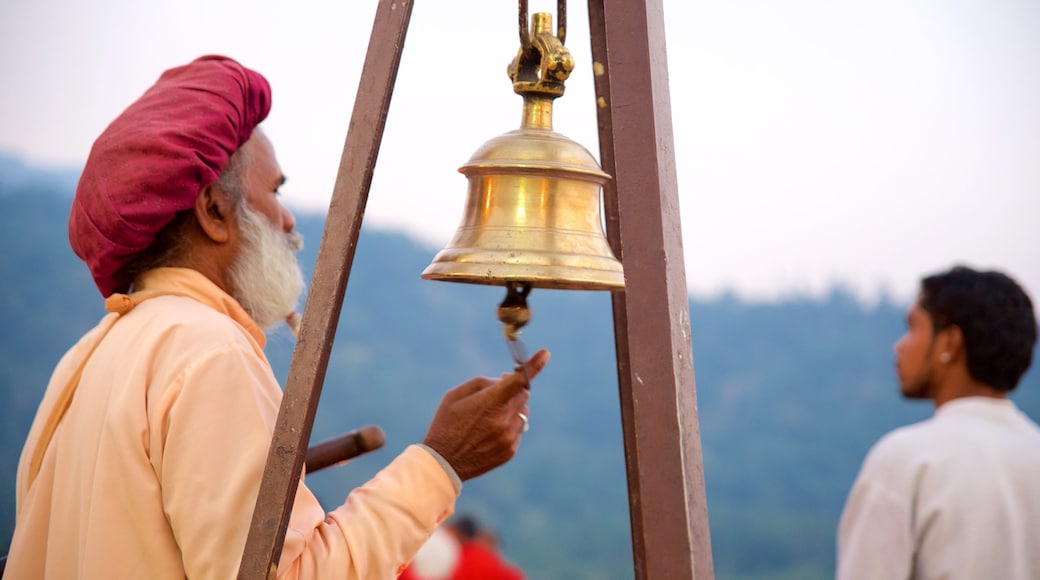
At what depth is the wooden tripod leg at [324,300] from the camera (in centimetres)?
164

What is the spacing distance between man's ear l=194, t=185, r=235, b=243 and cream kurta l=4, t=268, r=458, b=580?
28cm

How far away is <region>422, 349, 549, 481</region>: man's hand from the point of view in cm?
190

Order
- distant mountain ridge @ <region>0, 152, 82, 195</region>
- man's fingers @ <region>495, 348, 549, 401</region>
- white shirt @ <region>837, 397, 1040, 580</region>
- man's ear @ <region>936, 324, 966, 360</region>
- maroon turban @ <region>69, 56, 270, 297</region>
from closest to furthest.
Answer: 1. man's fingers @ <region>495, 348, 549, 401</region>
2. maroon turban @ <region>69, 56, 270, 297</region>
3. white shirt @ <region>837, 397, 1040, 580</region>
4. man's ear @ <region>936, 324, 966, 360</region>
5. distant mountain ridge @ <region>0, 152, 82, 195</region>

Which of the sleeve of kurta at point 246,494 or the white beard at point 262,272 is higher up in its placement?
the white beard at point 262,272

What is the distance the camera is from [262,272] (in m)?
2.28

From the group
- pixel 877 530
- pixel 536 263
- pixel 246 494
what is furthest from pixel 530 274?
pixel 877 530

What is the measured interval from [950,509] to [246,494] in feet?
6.73

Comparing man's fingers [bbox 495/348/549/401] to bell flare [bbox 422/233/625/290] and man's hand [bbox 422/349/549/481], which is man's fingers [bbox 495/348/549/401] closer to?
man's hand [bbox 422/349/549/481]

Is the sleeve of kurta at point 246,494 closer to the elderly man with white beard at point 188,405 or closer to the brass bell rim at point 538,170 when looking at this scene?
the elderly man with white beard at point 188,405

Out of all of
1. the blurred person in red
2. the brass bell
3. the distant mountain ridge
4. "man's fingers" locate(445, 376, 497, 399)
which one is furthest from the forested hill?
the brass bell

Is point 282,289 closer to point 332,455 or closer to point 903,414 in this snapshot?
point 332,455

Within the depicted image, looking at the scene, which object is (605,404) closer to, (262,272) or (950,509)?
(950,509)

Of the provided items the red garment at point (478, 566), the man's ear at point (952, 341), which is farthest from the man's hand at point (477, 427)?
the red garment at point (478, 566)

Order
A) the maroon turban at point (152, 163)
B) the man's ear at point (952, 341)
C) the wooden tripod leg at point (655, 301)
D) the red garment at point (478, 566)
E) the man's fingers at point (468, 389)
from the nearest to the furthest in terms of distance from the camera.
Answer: the wooden tripod leg at point (655, 301) → the man's fingers at point (468, 389) → the maroon turban at point (152, 163) → the man's ear at point (952, 341) → the red garment at point (478, 566)
